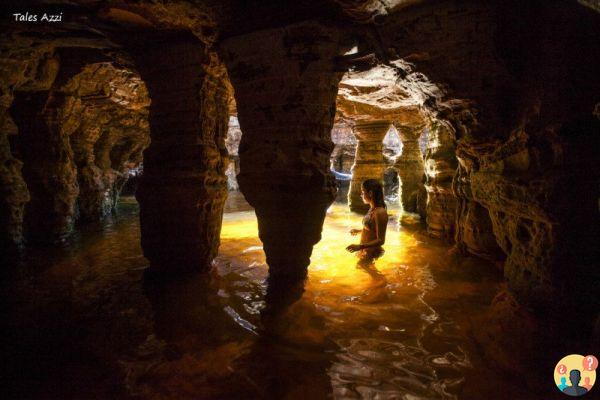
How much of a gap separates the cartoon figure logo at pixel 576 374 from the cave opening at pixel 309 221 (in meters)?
0.08

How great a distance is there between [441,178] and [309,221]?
4.32 meters

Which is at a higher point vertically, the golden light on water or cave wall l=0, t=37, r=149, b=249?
cave wall l=0, t=37, r=149, b=249

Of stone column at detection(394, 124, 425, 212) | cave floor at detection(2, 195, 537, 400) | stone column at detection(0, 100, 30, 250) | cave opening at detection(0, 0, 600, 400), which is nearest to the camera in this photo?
cave floor at detection(2, 195, 537, 400)

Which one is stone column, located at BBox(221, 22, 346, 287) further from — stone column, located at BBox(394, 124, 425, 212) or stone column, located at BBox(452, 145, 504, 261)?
stone column, located at BBox(394, 124, 425, 212)

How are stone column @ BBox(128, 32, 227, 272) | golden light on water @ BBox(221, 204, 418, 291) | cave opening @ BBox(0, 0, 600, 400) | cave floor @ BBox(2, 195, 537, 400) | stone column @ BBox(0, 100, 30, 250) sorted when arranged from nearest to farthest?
cave floor @ BBox(2, 195, 537, 400) → cave opening @ BBox(0, 0, 600, 400) → stone column @ BBox(128, 32, 227, 272) → golden light on water @ BBox(221, 204, 418, 291) → stone column @ BBox(0, 100, 30, 250)

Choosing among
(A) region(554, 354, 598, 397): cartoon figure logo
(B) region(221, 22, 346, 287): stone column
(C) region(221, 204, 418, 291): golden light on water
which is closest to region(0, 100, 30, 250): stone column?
(C) region(221, 204, 418, 291): golden light on water

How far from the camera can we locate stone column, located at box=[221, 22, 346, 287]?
3.19m

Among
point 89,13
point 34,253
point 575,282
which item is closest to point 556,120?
point 575,282

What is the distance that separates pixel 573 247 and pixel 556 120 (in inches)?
41.0

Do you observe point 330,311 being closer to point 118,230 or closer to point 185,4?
point 185,4

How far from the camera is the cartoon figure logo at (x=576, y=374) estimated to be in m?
2.11

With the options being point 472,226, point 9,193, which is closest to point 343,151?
point 472,226

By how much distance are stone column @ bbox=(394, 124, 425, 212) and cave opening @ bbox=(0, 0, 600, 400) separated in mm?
5436

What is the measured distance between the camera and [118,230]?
8508mm
